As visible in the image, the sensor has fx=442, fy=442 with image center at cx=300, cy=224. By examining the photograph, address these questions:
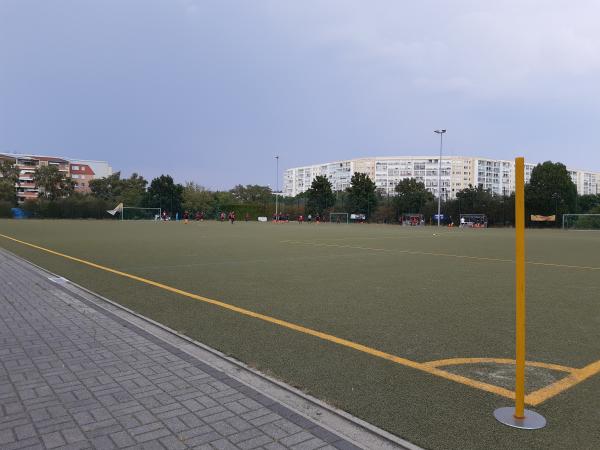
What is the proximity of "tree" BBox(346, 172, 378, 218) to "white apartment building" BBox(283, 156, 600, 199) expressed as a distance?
2285 inches

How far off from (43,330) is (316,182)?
68652 mm

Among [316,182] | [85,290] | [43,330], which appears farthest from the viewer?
[316,182]

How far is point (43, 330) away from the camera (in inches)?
211

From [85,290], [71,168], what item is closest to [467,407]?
[85,290]

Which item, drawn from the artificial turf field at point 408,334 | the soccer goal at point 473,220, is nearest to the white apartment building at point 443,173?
the soccer goal at point 473,220

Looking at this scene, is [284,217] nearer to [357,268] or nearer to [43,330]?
[357,268]

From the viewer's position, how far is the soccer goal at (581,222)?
4912cm

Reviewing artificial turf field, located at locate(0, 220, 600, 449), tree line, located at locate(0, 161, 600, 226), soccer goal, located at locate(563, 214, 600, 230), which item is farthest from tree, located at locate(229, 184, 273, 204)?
artificial turf field, located at locate(0, 220, 600, 449)

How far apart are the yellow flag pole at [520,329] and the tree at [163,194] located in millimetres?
77138

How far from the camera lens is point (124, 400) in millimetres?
3432

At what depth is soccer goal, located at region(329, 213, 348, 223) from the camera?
230ft

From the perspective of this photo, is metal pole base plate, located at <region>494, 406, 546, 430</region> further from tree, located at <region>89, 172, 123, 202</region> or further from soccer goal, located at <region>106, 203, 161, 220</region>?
tree, located at <region>89, 172, 123, 202</region>

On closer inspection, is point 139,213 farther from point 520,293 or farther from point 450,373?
point 520,293

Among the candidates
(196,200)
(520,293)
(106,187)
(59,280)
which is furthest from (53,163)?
(520,293)
